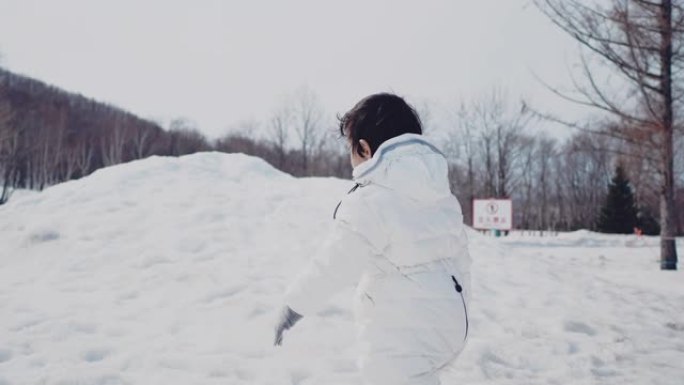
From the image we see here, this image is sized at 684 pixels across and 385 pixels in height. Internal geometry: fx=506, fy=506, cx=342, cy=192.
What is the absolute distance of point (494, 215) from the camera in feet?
75.5

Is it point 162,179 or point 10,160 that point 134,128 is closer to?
point 10,160

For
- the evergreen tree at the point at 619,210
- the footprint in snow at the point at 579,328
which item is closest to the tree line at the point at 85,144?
the evergreen tree at the point at 619,210

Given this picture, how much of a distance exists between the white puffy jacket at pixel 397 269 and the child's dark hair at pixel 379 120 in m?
0.15

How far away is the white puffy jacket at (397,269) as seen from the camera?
177cm

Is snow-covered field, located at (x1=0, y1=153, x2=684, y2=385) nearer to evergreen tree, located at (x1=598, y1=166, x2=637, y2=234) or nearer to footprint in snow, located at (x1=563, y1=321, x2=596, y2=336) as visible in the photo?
footprint in snow, located at (x1=563, y1=321, x2=596, y2=336)

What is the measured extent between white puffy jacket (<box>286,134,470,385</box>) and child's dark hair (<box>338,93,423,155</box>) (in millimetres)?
153

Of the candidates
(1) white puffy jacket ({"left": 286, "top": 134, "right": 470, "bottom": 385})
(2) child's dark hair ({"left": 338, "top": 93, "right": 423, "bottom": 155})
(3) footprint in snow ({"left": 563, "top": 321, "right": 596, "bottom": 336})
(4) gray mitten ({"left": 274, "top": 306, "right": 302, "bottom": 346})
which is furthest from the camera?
(3) footprint in snow ({"left": 563, "top": 321, "right": 596, "bottom": 336})

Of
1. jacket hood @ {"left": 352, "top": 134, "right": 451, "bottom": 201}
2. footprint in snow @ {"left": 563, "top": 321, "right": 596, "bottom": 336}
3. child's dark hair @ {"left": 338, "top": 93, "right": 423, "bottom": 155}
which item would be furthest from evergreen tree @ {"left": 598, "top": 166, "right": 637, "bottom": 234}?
jacket hood @ {"left": 352, "top": 134, "right": 451, "bottom": 201}

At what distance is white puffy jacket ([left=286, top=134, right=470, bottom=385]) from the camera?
1.77m

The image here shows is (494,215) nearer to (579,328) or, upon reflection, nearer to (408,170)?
(579,328)

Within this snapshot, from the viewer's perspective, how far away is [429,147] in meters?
1.91

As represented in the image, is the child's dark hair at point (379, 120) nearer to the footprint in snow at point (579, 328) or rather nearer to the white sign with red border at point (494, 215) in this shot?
the footprint in snow at point (579, 328)

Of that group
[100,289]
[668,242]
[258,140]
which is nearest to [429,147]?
[100,289]

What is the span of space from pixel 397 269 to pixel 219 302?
9.12 ft
